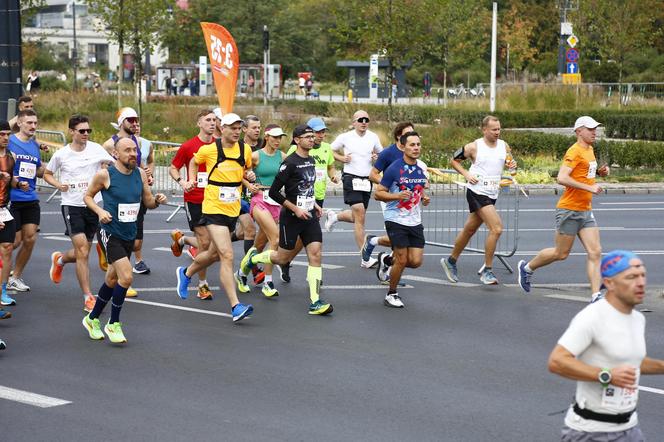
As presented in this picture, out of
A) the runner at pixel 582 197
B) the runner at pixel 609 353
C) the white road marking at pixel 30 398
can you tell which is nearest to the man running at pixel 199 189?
the runner at pixel 582 197

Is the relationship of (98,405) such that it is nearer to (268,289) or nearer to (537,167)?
(268,289)

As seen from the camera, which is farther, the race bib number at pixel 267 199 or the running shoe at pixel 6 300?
the race bib number at pixel 267 199

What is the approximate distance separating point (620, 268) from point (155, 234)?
42.0 feet

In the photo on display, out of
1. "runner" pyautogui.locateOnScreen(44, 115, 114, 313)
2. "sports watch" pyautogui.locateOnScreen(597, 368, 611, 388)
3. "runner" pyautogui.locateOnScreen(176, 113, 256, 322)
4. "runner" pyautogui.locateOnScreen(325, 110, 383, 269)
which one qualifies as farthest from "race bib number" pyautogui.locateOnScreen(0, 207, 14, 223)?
"sports watch" pyautogui.locateOnScreen(597, 368, 611, 388)

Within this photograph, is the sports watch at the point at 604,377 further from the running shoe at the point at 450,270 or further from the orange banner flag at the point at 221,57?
the orange banner flag at the point at 221,57

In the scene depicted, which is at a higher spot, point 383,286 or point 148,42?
point 148,42

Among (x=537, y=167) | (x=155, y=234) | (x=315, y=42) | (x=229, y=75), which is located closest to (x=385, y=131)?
(x=537, y=167)

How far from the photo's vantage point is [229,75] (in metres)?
23.7

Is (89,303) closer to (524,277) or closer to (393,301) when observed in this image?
(393,301)

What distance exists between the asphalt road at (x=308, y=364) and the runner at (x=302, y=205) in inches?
19.8

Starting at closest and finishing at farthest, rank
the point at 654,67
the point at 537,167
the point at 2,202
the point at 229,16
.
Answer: the point at 2,202 → the point at 537,167 → the point at 654,67 → the point at 229,16

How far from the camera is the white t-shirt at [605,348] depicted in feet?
17.2

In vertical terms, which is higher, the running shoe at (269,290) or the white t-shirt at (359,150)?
the white t-shirt at (359,150)

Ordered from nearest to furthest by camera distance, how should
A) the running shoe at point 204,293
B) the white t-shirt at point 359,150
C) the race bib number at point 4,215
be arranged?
the race bib number at point 4,215 < the running shoe at point 204,293 < the white t-shirt at point 359,150
